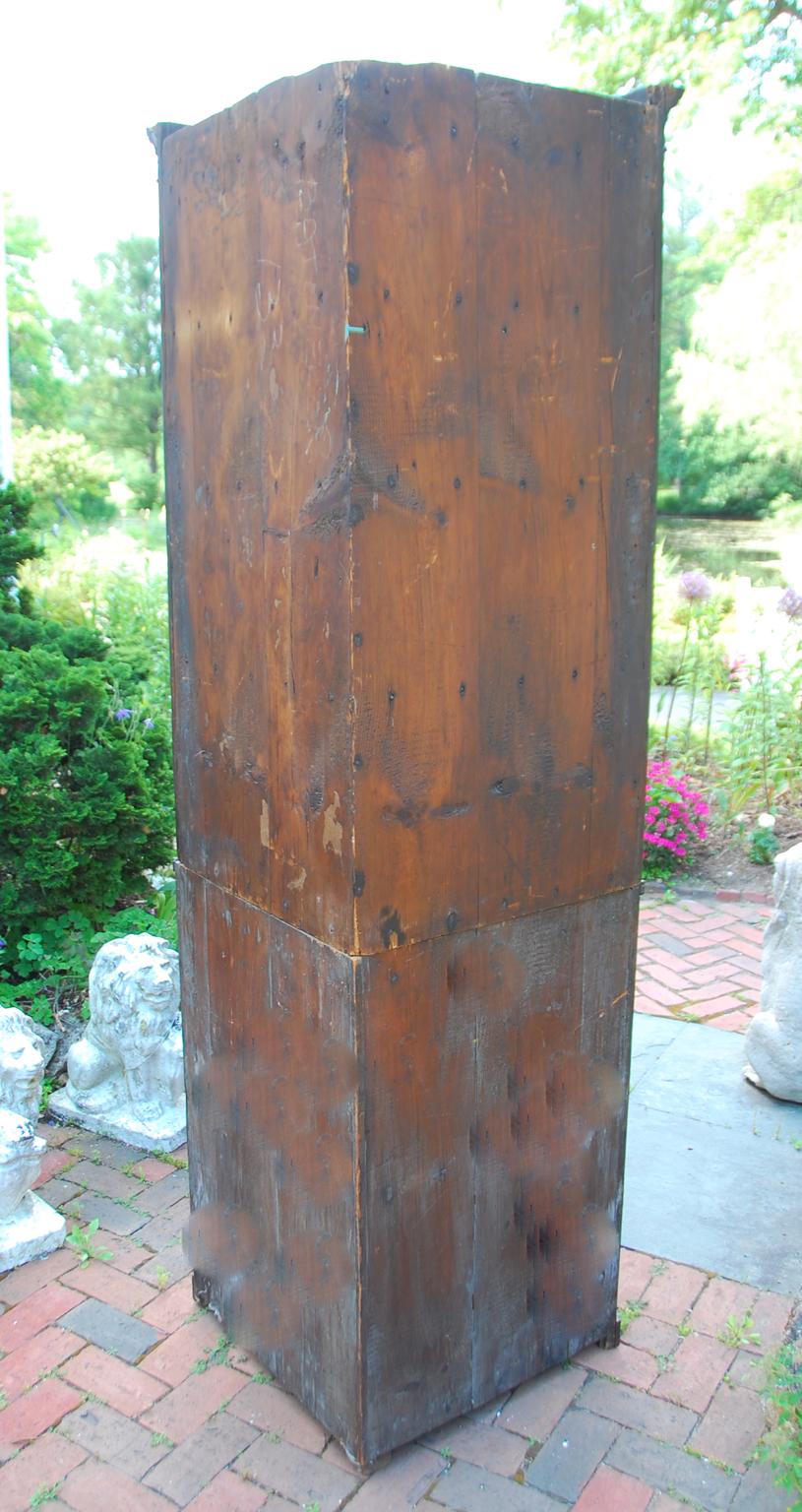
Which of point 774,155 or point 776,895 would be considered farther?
point 774,155

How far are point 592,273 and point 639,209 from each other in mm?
161

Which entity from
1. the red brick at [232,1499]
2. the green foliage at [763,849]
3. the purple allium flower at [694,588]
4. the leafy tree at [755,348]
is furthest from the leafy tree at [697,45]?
the red brick at [232,1499]

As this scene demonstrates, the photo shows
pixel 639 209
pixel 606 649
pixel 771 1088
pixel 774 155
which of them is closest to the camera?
pixel 639 209

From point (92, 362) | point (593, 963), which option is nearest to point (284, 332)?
point (593, 963)

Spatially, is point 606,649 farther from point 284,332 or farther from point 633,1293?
point 633,1293

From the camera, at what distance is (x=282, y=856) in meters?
2.08

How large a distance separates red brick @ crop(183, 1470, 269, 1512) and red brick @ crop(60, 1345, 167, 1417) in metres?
0.27

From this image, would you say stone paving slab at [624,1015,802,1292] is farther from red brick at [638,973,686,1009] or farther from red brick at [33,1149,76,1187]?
red brick at [33,1149,76,1187]

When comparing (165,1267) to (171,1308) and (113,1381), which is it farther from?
(113,1381)

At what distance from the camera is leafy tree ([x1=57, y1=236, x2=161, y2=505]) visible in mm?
22000

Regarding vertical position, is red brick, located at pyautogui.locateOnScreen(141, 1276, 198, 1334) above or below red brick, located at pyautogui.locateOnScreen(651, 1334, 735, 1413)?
below

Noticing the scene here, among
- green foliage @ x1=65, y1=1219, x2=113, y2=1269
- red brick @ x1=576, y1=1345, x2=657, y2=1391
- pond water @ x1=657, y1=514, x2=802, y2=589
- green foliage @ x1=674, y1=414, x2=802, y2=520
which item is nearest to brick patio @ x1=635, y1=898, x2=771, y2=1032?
red brick @ x1=576, y1=1345, x2=657, y2=1391

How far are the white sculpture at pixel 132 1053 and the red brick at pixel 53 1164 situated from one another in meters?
0.15

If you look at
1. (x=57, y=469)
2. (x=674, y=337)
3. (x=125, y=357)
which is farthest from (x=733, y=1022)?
(x=125, y=357)
